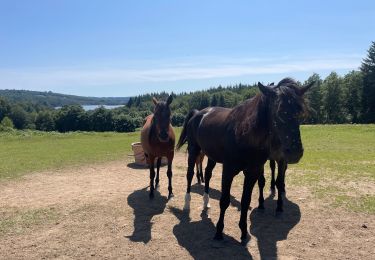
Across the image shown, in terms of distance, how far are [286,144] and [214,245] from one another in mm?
2180

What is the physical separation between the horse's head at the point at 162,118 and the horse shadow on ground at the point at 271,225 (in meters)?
2.44

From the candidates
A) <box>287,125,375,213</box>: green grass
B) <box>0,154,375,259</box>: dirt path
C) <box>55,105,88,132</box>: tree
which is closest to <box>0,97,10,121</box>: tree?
<box>55,105,88,132</box>: tree

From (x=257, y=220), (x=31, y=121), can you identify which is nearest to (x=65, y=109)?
(x=31, y=121)

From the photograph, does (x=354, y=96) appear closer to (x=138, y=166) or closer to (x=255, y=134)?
(x=138, y=166)

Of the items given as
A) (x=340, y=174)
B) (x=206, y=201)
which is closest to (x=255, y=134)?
(x=206, y=201)

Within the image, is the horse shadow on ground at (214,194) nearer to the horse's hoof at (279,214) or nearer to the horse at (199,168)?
the horse at (199,168)

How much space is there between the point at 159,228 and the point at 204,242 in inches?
39.5

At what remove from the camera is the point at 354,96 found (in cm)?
5253

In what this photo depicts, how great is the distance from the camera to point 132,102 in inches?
5354

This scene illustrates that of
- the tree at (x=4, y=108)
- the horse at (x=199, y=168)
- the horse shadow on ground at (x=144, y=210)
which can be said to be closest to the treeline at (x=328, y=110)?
the tree at (x=4, y=108)

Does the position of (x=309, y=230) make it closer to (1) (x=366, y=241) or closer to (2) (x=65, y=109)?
(1) (x=366, y=241)

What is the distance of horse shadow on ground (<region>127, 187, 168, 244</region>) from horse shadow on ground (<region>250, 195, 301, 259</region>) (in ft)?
6.23

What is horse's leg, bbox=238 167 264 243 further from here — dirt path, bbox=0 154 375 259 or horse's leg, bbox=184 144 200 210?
horse's leg, bbox=184 144 200 210

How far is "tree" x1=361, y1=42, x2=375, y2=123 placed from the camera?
45.6 metres
